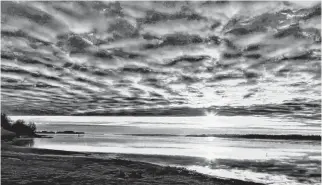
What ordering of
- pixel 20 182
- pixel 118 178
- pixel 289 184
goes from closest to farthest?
pixel 20 182, pixel 118 178, pixel 289 184

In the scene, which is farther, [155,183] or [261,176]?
[261,176]

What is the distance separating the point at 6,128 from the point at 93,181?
4321 inches

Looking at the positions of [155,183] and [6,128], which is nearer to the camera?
[155,183]

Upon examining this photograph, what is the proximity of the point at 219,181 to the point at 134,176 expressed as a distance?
21.0 ft

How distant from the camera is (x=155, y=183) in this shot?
1842 cm

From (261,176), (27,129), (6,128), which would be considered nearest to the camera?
(261,176)

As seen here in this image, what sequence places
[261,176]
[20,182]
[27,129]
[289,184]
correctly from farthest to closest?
[27,129] < [261,176] < [289,184] < [20,182]

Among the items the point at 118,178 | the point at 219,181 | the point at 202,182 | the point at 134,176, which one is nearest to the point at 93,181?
the point at 118,178

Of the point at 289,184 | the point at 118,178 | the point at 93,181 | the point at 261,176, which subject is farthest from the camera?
the point at 261,176

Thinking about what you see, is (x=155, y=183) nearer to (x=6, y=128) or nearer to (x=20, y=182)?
(x=20, y=182)

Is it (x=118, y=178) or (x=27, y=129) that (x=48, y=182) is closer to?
(x=118, y=178)

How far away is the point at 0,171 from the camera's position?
1955 cm

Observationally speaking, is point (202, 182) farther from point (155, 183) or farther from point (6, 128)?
point (6, 128)

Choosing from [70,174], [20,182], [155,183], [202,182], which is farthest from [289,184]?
[20,182]
